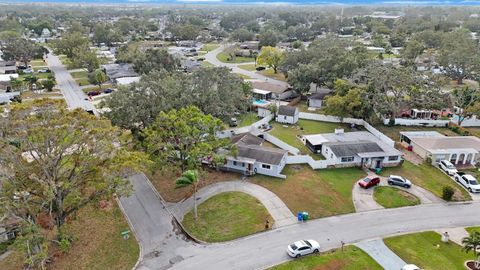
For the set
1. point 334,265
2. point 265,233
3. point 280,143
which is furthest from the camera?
point 280,143

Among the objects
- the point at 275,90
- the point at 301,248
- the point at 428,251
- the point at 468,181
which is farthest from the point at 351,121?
the point at 301,248

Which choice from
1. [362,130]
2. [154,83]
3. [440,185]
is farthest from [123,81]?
[440,185]

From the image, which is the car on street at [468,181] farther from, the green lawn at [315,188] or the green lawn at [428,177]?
the green lawn at [315,188]

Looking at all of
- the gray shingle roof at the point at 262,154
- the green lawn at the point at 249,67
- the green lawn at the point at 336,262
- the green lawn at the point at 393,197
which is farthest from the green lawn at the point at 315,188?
the green lawn at the point at 249,67

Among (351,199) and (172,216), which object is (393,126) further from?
(172,216)

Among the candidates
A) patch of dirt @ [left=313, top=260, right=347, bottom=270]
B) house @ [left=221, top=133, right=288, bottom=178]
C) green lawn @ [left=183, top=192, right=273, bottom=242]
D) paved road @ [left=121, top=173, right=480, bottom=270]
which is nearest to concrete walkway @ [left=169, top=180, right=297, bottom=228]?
green lawn @ [left=183, top=192, right=273, bottom=242]

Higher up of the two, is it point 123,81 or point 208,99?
point 208,99

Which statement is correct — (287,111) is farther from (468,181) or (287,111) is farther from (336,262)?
(336,262)

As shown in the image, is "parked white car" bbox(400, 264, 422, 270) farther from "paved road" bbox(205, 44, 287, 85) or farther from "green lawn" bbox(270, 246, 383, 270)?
"paved road" bbox(205, 44, 287, 85)
